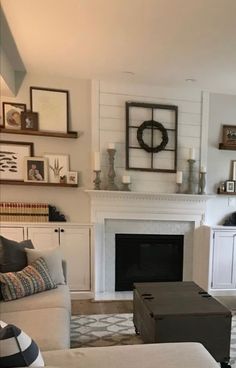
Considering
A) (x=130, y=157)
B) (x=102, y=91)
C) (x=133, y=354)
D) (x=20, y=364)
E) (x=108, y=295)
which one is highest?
(x=102, y=91)

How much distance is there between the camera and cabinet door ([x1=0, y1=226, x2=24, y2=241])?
10.9ft

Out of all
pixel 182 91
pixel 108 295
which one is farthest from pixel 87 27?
pixel 108 295

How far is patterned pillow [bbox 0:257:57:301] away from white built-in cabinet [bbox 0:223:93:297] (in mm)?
937

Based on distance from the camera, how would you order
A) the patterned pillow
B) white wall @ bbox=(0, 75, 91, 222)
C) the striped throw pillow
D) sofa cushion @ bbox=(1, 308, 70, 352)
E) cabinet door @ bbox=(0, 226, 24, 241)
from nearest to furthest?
the striped throw pillow → sofa cushion @ bbox=(1, 308, 70, 352) → the patterned pillow → cabinet door @ bbox=(0, 226, 24, 241) → white wall @ bbox=(0, 75, 91, 222)

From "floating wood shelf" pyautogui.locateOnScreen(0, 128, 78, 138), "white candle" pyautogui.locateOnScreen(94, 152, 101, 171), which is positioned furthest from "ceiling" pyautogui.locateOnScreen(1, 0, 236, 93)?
"white candle" pyautogui.locateOnScreen(94, 152, 101, 171)

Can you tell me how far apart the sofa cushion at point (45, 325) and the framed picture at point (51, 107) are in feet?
7.56

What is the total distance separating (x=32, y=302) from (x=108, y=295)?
1.72m

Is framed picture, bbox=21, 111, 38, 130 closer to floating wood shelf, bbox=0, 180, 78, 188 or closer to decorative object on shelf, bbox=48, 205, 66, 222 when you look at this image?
floating wood shelf, bbox=0, 180, 78, 188

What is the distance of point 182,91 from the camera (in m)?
3.78

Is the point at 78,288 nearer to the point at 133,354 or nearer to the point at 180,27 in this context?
the point at 133,354

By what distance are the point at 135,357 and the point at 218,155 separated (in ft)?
10.5

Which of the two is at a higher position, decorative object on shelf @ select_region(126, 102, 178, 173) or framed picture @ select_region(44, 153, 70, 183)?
decorative object on shelf @ select_region(126, 102, 178, 173)

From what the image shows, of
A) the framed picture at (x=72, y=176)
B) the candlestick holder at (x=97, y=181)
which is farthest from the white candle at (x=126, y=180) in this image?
the framed picture at (x=72, y=176)

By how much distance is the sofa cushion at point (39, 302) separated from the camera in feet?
6.68
